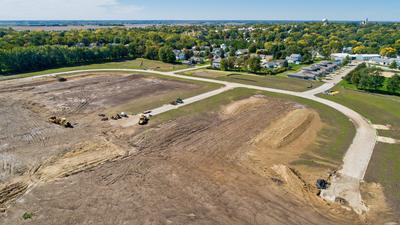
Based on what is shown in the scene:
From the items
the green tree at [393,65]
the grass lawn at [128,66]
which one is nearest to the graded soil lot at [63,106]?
the grass lawn at [128,66]

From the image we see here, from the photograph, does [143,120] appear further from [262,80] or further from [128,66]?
[128,66]

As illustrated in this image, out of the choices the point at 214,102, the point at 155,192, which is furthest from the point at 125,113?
the point at 155,192

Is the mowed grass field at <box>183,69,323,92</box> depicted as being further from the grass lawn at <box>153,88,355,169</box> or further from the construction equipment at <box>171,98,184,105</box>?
the construction equipment at <box>171,98,184,105</box>

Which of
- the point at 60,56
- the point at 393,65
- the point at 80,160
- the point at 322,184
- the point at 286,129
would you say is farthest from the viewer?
the point at 393,65

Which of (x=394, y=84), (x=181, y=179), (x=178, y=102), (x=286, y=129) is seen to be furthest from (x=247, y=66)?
(x=181, y=179)

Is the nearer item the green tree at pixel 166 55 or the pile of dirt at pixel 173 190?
the pile of dirt at pixel 173 190

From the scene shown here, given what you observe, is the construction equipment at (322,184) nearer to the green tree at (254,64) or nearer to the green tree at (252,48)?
the green tree at (254,64)

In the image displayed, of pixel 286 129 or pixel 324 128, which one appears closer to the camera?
pixel 286 129

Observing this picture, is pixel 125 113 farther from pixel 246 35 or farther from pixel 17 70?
pixel 246 35
